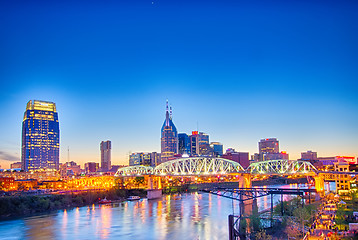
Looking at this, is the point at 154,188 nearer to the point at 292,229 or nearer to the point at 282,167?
the point at 282,167

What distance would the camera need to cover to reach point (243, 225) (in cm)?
3947

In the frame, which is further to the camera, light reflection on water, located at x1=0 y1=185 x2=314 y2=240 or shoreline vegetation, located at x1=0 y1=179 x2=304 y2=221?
shoreline vegetation, located at x1=0 y1=179 x2=304 y2=221

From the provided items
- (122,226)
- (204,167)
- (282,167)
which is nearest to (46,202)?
(122,226)

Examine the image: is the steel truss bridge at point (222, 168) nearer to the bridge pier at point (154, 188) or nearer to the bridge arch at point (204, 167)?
the bridge arch at point (204, 167)

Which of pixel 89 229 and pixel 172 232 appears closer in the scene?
pixel 172 232

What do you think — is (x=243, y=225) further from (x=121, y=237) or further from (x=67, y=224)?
(x=67, y=224)

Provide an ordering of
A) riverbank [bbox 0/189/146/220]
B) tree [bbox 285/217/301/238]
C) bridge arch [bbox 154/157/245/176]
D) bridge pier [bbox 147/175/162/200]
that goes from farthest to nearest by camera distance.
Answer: bridge pier [bbox 147/175/162/200] < bridge arch [bbox 154/157/245/176] < riverbank [bbox 0/189/146/220] < tree [bbox 285/217/301/238]

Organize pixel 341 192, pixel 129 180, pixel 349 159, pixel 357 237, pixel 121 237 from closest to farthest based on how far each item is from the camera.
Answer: pixel 357 237
pixel 121 237
pixel 341 192
pixel 349 159
pixel 129 180

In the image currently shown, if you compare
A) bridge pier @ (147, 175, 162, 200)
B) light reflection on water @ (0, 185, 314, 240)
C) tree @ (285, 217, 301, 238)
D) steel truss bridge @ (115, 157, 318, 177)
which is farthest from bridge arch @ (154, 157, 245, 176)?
tree @ (285, 217, 301, 238)

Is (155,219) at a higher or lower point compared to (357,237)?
lower

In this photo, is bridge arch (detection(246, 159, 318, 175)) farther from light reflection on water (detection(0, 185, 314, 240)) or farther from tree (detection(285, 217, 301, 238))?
tree (detection(285, 217, 301, 238))

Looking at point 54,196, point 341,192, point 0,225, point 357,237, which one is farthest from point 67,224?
point 341,192

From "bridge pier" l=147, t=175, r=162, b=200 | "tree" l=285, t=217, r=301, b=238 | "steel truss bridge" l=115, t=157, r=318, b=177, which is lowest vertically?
"bridge pier" l=147, t=175, r=162, b=200

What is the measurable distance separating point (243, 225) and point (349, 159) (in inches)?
4256
